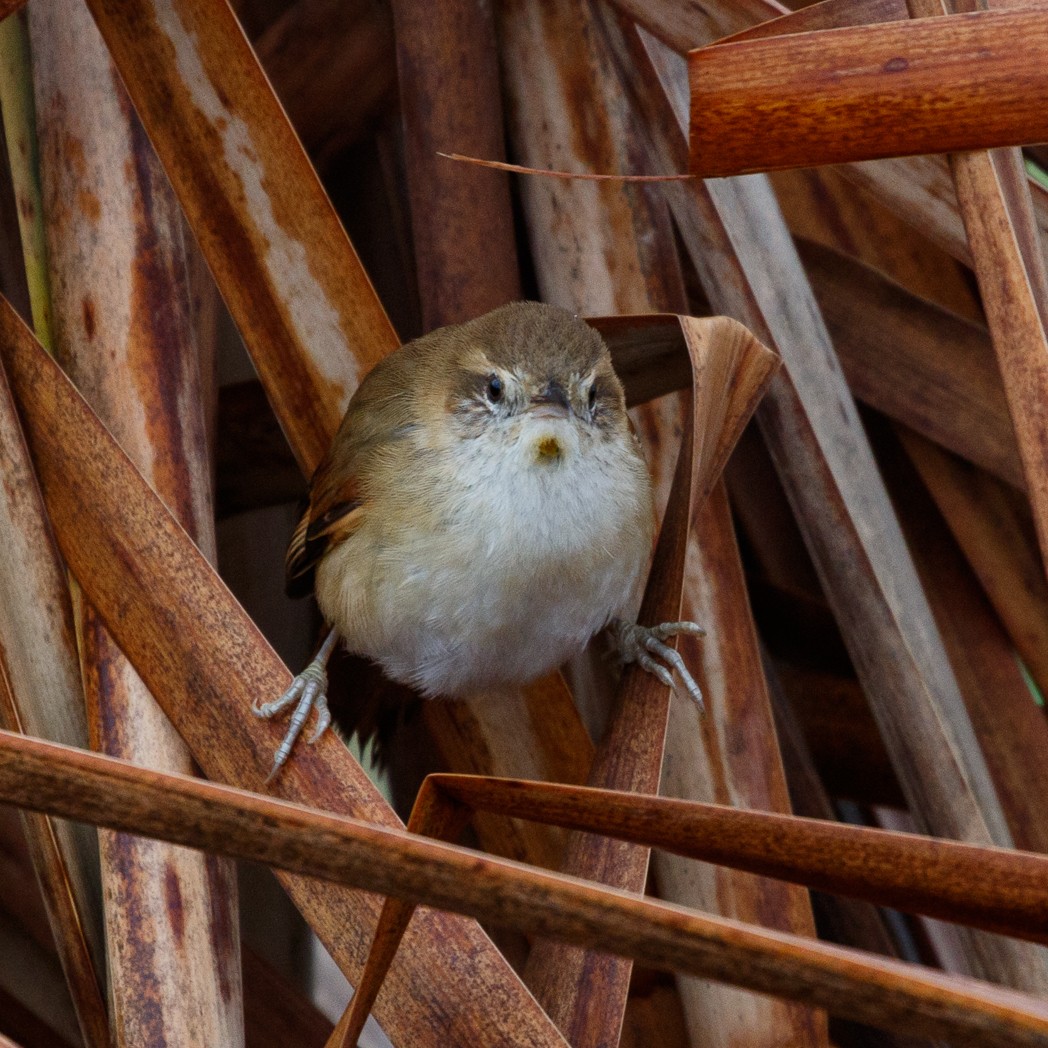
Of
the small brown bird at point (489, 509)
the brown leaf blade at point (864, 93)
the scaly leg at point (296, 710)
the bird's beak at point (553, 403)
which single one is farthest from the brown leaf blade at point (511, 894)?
the bird's beak at point (553, 403)

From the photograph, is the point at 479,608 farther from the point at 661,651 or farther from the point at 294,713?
the point at 294,713

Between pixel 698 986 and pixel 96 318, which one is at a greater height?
pixel 96 318

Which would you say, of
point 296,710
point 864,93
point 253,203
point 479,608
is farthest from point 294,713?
point 864,93

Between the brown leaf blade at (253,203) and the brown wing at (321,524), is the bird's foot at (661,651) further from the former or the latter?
the brown leaf blade at (253,203)

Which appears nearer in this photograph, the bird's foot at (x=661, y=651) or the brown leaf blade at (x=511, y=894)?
the brown leaf blade at (x=511, y=894)

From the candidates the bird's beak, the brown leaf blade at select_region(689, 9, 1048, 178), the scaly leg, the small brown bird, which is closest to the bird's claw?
the scaly leg

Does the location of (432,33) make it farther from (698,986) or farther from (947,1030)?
(947,1030)

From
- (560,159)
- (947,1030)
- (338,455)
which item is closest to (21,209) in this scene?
(338,455)
